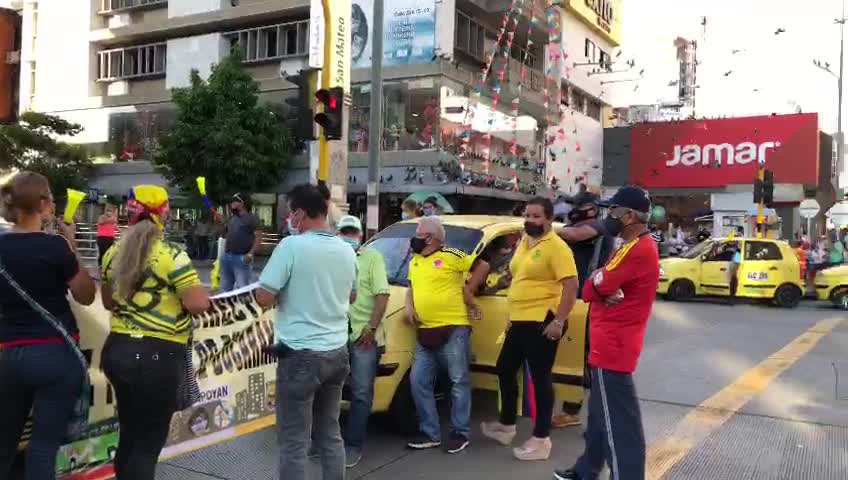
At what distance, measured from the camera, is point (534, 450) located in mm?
5164

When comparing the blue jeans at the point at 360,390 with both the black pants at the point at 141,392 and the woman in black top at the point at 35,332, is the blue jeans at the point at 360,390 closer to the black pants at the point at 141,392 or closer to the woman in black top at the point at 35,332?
the black pants at the point at 141,392

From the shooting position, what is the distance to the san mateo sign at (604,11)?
127 feet

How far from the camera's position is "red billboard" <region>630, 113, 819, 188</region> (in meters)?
33.3

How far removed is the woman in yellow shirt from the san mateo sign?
35117 mm

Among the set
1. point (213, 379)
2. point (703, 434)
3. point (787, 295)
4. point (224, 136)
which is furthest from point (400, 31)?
point (213, 379)

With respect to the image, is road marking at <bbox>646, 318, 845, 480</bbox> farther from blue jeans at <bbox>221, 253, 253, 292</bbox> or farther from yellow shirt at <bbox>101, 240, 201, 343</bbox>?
blue jeans at <bbox>221, 253, 253, 292</bbox>

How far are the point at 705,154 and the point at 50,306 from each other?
1417 inches

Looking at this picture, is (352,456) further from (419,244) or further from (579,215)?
(579,215)

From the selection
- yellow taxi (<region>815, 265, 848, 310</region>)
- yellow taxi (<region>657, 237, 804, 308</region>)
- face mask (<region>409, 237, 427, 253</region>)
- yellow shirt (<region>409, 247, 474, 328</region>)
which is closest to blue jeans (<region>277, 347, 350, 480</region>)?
yellow shirt (<region>409, 247, 474, 328</region>)

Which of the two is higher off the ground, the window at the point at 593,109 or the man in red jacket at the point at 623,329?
the window at the point at 593,109

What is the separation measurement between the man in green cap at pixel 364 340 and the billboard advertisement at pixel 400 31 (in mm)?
20926

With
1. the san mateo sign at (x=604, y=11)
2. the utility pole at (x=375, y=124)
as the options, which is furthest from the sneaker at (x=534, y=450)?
the san mateo sign at (x=604, y=11)

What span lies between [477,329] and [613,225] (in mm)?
2075

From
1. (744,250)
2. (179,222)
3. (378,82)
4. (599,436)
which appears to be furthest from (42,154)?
(599,436)
